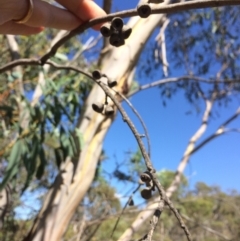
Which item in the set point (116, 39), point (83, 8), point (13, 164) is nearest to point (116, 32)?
point (116, 39)

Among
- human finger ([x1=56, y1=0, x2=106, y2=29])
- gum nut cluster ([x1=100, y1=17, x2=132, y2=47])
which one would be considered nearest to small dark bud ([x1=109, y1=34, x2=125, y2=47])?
gum nut cluster ([x1=100, y1=17, x2=132, y2=47])

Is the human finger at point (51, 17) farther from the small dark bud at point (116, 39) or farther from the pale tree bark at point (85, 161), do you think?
the pale tree bark at point (85, 161)

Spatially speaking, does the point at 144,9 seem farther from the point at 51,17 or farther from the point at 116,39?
the point at 51,17

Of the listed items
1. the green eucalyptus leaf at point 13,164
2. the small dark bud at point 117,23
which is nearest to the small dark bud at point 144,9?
the small dark bud at point 117,23

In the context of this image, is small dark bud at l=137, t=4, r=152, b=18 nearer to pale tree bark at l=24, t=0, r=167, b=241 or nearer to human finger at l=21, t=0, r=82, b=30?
human finger at l=21, t=0, r=82, b=30

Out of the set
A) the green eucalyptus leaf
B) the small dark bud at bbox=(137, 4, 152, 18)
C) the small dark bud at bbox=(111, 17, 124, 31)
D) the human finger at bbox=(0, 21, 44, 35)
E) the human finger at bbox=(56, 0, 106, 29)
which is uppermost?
the green eucalyptus leaf

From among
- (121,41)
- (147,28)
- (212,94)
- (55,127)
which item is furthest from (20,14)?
(212,94)
